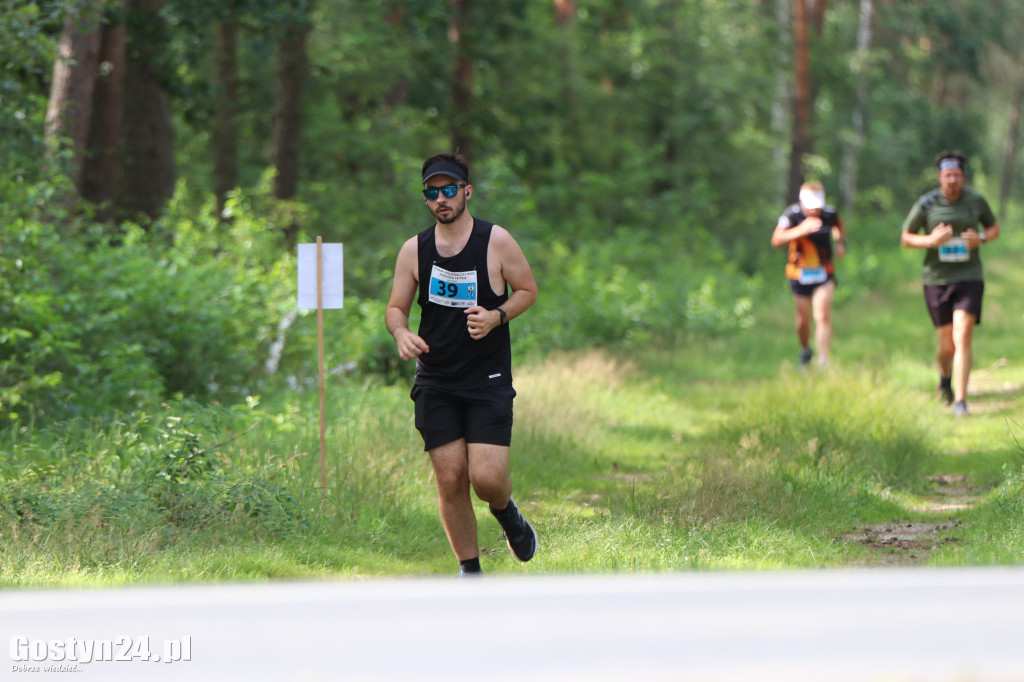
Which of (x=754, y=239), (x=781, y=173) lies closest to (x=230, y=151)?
(x=754, y=239)

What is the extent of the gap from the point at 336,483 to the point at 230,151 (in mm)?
15470

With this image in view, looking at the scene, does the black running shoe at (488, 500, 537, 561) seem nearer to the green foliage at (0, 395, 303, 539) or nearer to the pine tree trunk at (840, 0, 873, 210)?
the green foliage at (0, 395, 303, 539)

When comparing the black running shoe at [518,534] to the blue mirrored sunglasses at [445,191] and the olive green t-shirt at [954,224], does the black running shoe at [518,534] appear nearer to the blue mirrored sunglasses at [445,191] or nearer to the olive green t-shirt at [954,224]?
the blue mirrored sunglasses at [445,191]

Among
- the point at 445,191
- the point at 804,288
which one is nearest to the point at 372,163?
the point at 804,288

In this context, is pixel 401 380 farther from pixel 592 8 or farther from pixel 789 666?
pixel 592 8

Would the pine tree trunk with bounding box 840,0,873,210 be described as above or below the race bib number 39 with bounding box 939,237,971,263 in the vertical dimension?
above

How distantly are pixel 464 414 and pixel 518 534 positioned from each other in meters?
0.73

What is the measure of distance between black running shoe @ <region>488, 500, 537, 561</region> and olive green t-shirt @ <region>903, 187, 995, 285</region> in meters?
6.00

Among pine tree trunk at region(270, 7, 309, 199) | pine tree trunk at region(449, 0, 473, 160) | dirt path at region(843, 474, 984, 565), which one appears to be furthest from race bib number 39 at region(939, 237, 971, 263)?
pine tree trunk at region(449, 0, 473, 160)

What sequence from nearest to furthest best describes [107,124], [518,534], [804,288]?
[518,534] < [804,288] < [107,124]

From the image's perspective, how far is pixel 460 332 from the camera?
19.5 feet

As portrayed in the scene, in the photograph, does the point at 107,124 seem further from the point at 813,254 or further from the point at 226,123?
the point at 813,254

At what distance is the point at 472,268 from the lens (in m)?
5.92

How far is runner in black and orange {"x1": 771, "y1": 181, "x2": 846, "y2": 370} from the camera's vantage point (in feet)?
43.6
